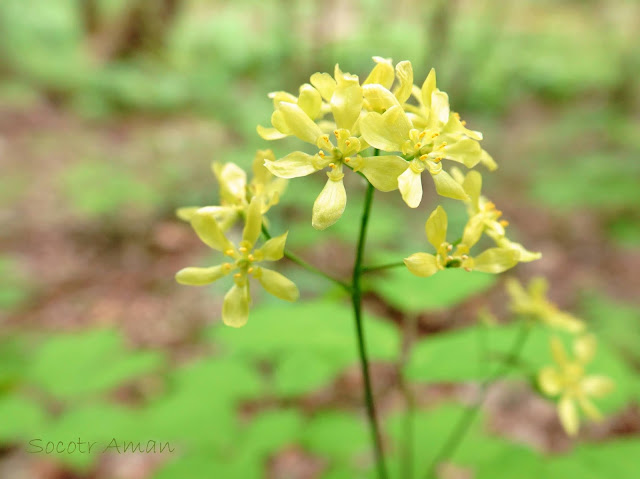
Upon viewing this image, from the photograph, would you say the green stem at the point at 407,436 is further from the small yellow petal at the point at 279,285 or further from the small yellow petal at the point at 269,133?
the small yellow petal at the point at 269,133

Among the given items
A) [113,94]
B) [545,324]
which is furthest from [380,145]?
[113,94]

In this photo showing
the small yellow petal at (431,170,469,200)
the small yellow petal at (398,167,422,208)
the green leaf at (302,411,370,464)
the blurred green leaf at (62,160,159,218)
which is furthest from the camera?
the blurred green leaf at (62,160,159,218)

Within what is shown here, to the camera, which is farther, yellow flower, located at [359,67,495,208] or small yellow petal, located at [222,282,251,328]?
small yellow petal, located at [222,282,251,328]

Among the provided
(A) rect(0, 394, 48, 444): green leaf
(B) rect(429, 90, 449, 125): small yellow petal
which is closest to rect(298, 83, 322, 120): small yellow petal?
(B) rect(429, 90, 449, 125): small yellow petal

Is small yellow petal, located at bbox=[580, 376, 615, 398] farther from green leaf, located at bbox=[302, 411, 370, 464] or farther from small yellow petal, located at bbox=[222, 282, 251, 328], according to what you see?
small yellow petal, located at bbox=[222, 282, 251, 328]

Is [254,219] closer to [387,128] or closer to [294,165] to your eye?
[294,165]

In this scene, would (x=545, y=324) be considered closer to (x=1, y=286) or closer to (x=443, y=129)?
(x=443, y=129)
